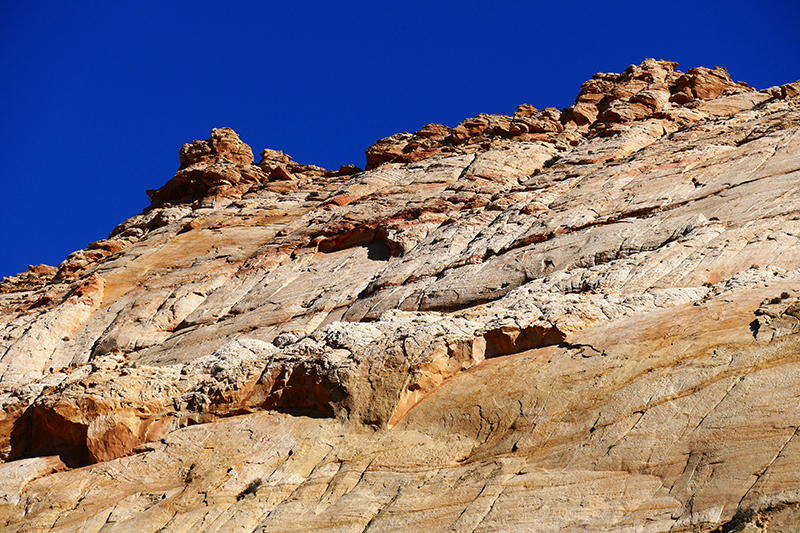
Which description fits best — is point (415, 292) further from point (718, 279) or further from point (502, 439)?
point (502, 439)

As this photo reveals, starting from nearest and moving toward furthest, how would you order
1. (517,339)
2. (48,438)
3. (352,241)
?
(517,339)
(48,438)
(352,241)

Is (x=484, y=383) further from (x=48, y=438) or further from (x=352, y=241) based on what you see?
(x=352, y=241)

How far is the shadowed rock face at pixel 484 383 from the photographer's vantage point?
10.9 meters

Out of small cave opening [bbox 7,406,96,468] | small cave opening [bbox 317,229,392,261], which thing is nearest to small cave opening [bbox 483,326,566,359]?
small cave opening [bbox 7,406,96,468]

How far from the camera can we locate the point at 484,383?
14.4 m

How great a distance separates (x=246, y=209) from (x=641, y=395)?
37.6 m

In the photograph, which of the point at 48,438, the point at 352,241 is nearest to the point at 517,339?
the point at 48,438

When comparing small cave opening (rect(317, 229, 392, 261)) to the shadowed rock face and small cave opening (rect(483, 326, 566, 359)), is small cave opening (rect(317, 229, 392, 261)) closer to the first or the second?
the shadowed rock face

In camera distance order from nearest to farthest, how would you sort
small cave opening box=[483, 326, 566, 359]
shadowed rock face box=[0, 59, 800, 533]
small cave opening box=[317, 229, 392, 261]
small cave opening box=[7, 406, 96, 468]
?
shadowed rock face box=[0, 59, 800, 533] < small cave opening box=[483, 326, 566, 359] < small cave opening box=[7, 406, 96, 468] < small cave opening box=[317, 229, 392, 261]

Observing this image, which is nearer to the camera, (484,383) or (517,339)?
(484,383)

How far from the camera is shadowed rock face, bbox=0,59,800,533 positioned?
35.6 ft

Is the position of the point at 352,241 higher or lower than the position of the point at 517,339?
higher

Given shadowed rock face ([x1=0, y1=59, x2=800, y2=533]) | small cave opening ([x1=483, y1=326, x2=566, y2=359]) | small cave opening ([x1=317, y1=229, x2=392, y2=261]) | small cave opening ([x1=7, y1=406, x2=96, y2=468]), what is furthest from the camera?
small cave opening ([x1=317, y1=229, x2=392, y2=261])

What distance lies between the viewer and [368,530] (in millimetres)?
11633
